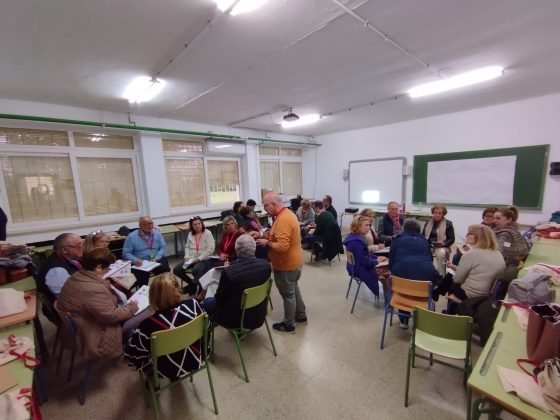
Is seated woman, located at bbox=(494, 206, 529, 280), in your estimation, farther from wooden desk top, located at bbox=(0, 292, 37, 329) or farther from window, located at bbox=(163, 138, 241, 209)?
window, located at bbox=(163, 138, 241, 209)

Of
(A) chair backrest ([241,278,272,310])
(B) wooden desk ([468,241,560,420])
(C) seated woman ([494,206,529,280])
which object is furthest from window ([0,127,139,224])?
(C) seated woman ([494,206,529,280])

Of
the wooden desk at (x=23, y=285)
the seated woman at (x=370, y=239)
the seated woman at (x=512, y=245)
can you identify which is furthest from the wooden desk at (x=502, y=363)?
the wooden desk at (x=23, y=285)

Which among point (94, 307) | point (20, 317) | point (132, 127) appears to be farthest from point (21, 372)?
point (132, 127)

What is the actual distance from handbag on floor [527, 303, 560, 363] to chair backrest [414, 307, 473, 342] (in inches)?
14.1

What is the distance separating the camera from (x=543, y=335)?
44.4 inches

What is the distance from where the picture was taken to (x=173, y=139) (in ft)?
18.1

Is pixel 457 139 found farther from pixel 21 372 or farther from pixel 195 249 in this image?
pixel 21 372

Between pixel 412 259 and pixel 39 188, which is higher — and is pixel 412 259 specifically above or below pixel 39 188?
below

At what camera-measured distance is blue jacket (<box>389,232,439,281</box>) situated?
7.84 ft

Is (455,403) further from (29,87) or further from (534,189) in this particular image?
(29,87)

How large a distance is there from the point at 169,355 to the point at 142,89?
348 cm

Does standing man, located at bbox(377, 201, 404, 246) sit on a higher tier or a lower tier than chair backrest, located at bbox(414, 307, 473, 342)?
higher

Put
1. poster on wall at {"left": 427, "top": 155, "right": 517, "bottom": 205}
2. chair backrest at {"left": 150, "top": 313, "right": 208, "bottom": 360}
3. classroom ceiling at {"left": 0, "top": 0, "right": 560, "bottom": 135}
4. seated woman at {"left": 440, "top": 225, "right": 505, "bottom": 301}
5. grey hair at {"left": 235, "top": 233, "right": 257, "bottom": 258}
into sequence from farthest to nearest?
poster on wall at {"left": 427, "top": 155, "right": 517, "bottom": 205}, grey hair at {"left": 235, "top": 233, "right": 257, "bottom": 258}, seated woman at {"left": 440, "top": 225, "right": 505, "bottom": 301}, classroom ceiling at {"left": 0, "top": 0, "right": 560, "bottom": 135}, chair backrest at {"left": 150, "top": 313, "right": 208, "bottom": 360}

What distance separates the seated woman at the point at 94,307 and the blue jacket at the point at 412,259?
2508 mm
